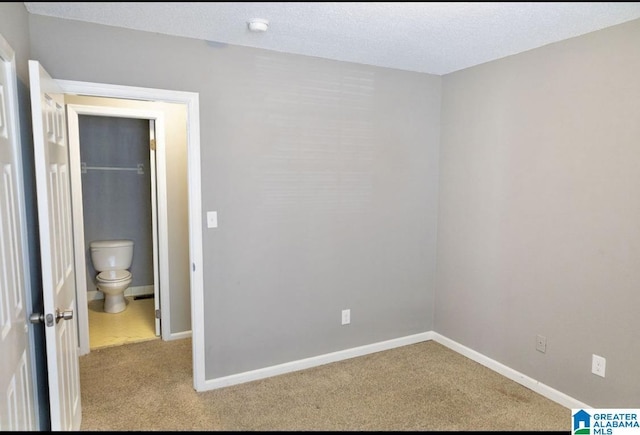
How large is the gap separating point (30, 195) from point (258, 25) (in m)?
1.45

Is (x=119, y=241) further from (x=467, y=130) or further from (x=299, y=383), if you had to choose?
(x=467, y=130)

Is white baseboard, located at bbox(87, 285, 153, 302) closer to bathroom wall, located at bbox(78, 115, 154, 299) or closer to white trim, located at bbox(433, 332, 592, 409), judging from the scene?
bathroom wall, located at bbox(78, 115, 154, 299)

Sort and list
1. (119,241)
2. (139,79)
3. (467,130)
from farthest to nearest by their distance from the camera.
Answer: (119,241)
(467,130)
(139,79)

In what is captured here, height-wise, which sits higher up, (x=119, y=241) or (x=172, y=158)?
(x=172, y=158)

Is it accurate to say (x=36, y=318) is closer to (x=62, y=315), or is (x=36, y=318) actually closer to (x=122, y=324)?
(x=62, y=315)

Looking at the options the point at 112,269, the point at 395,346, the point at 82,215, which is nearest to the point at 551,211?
the point at 395,346

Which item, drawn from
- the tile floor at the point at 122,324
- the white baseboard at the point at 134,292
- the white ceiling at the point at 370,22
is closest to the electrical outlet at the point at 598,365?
the white ceiling at the point at 370,22

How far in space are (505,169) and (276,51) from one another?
183 cm

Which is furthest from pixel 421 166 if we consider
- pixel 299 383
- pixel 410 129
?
pixel 299 383

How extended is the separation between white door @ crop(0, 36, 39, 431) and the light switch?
1.06 m

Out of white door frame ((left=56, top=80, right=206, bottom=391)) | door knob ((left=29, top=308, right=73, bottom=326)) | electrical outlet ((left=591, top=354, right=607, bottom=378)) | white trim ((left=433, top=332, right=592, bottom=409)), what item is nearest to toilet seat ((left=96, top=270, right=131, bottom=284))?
white door frame ((left=56, top=80, right=206, bottom=391))

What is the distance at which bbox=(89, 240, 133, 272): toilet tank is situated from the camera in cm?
437

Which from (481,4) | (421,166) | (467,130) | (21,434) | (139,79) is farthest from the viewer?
(421,166)

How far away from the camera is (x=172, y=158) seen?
3.53 metres
